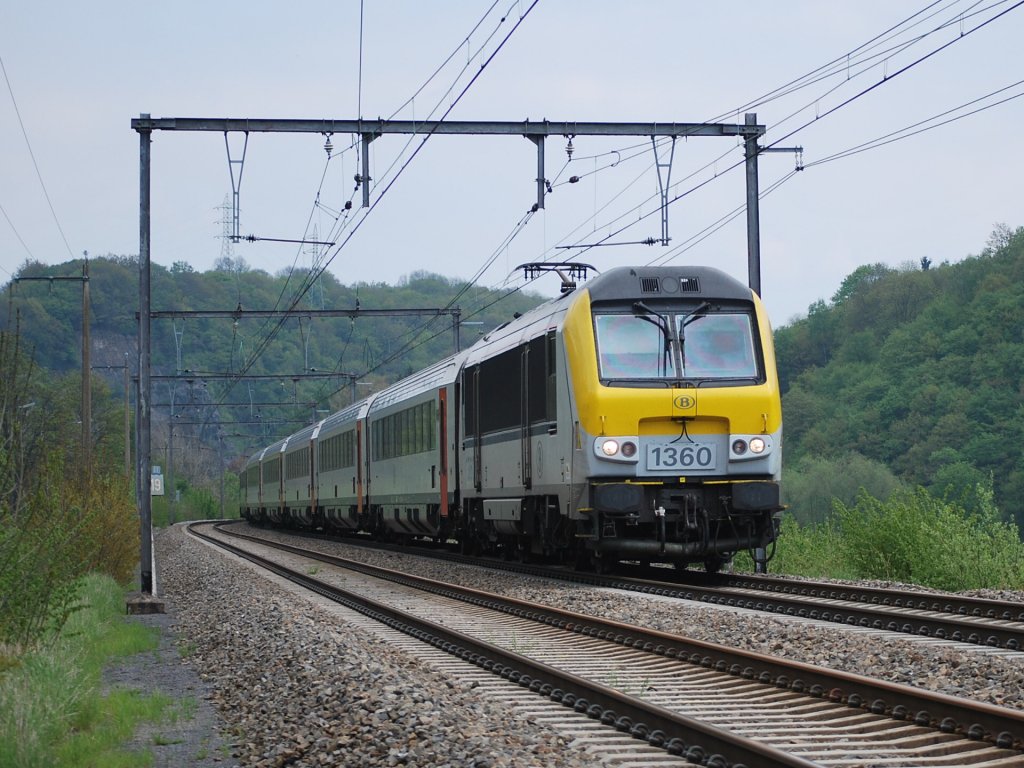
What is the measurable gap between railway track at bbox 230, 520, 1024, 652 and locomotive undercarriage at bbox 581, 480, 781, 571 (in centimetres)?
47

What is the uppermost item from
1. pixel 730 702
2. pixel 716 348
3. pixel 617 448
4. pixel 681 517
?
pixel 716 348

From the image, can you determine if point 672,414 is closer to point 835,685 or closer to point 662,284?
point 662,284

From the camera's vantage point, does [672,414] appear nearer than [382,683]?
No

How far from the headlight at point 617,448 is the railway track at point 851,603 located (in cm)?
155

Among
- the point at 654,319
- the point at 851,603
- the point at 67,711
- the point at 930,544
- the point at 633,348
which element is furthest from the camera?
the point at 930,544

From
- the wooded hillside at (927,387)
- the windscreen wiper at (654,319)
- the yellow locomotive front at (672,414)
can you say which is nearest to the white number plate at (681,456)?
the yellow locomotive front at (672,414)

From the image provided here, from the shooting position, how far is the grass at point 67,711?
7480 mm

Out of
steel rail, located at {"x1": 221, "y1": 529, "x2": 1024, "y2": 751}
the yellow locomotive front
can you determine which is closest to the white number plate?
the yellow locomotive front

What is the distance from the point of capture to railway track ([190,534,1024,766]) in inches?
267

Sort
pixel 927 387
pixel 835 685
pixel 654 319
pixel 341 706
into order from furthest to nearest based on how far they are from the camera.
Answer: pixel 927 387
pixel 654 319
pixel 341 706
pixel 835 685

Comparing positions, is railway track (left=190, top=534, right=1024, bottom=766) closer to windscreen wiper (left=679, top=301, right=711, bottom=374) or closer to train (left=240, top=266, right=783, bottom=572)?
train (left=240, top=266, right=783, bottom=572)

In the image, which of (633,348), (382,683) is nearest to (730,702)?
(382,683)

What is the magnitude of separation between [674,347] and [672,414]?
92 centimetres

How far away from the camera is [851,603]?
14047 millimetres
